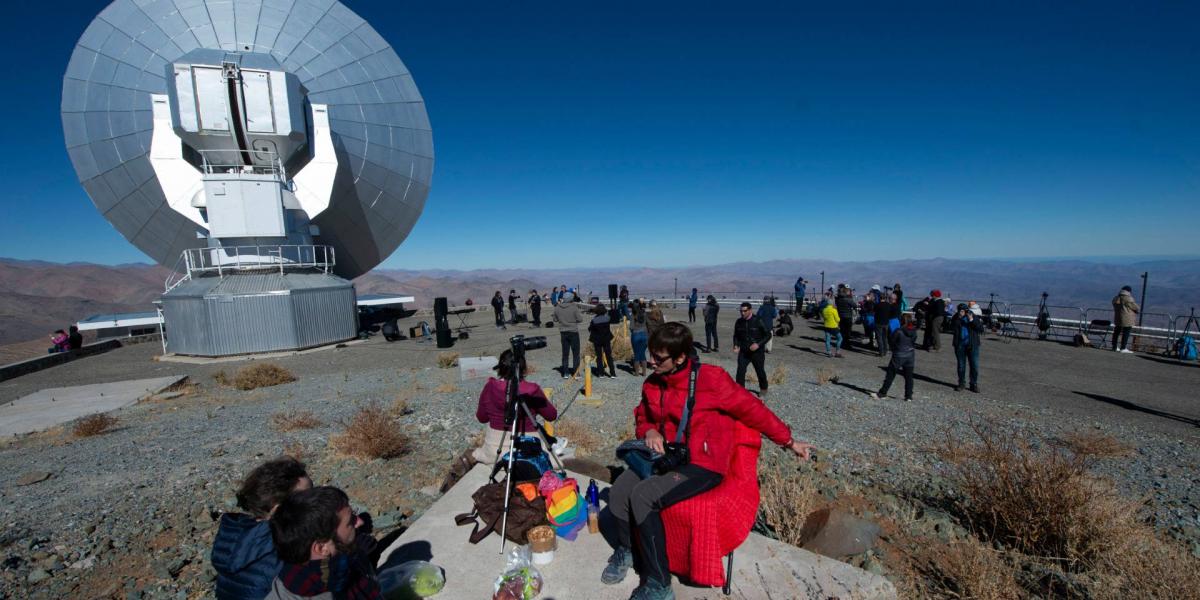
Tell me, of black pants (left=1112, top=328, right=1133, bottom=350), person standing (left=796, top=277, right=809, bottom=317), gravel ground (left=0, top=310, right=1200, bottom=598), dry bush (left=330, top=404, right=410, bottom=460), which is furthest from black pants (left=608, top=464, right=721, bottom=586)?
person standing (left=796, top=277, right=809, bottom=317)

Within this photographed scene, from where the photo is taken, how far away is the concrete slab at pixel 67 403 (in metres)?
8.51

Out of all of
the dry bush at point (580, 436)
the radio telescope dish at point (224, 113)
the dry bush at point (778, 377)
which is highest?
the radio telescope dish at point (224, 113)

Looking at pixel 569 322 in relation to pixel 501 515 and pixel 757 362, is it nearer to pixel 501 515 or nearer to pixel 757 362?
pixel 757 362

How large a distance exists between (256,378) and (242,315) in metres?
5.52

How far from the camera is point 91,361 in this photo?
16.0 metres

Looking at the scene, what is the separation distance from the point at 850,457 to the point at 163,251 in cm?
2485

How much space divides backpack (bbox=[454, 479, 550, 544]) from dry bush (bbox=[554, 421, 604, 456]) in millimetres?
2462

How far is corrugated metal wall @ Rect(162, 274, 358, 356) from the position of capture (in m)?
15.5

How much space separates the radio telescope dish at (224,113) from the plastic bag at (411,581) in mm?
17294

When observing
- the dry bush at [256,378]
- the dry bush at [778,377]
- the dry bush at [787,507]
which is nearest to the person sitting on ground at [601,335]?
the dry bush at [778,377]

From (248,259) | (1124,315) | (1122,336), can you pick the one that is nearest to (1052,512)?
(1124,315)

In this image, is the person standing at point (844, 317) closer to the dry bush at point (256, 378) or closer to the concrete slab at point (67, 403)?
the dry bush at point (256, 378)

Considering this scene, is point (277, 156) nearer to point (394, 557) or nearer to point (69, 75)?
point (69, 75)

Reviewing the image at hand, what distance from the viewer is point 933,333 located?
1427 centimetres
